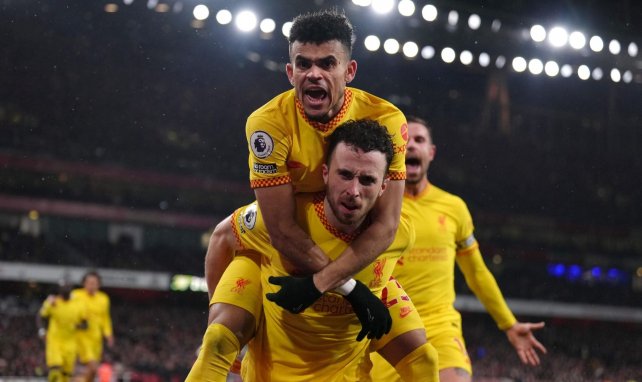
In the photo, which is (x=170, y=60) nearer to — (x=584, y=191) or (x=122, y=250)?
(x=122, y=250)

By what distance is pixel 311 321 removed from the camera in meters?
4.64

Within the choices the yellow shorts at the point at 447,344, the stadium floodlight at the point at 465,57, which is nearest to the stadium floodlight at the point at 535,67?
the stadium floodlight at the point at 465,57

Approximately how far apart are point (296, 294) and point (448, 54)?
16.4 meters

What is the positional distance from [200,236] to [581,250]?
15831mm

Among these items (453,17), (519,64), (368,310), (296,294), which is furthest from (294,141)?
(519,64)

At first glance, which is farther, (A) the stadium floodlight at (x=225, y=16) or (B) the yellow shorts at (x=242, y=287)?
(A) the stadium floodlight at (x=225, y=16)

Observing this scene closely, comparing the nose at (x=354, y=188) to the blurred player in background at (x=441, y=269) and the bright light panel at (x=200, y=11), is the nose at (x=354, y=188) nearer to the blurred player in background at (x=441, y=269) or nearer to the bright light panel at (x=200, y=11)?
the blurred player in background at (x=441, y=269)

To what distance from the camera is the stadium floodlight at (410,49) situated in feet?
64.9

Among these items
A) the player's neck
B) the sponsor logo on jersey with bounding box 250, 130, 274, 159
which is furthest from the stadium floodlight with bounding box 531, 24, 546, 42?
the sponsor logo on jersey with bounding box 250, 130, 274, 159

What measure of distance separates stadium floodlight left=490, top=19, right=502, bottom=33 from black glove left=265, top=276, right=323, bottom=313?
16.4m

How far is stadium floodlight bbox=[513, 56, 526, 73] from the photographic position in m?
21.0

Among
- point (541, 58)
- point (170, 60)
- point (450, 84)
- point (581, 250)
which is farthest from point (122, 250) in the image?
point (581, 250)

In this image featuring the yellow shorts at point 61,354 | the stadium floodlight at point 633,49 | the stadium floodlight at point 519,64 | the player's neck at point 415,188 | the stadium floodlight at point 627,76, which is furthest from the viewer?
the stadium floodlight at point 627,76

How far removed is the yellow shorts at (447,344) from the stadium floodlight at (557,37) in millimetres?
15249
